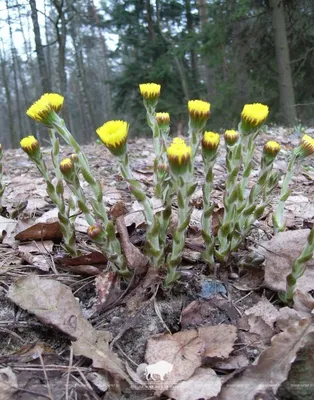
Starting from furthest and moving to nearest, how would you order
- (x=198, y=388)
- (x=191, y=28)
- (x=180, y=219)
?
(x=191, y=28)
(x=180, y=219)
(x=198, y=388)

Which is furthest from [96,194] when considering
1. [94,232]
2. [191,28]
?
[191,28]

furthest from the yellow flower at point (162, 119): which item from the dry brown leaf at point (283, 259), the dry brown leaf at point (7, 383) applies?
the dry brown leaf at point (7, 383)

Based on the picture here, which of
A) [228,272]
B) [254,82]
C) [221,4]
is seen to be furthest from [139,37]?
[228,272]

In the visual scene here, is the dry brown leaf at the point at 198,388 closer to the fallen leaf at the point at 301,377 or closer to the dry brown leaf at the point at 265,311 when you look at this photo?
the fallen leaf at the point at 301,377

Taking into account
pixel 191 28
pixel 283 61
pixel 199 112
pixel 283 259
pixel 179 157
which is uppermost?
pixel 191 28

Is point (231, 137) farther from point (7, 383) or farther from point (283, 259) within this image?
point (7, 383)

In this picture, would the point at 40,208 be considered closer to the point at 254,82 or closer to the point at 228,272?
the point at 228,272

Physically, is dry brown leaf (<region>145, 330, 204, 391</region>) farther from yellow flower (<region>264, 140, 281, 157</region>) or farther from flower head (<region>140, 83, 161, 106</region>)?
flower head (<region>140, 83, 161, 106</region>)
